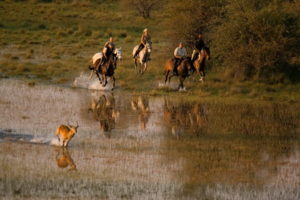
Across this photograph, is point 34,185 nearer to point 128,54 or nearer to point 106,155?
point 106,155

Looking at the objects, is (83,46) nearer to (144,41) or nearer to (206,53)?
(144,41)

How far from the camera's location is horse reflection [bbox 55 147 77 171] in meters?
18.2

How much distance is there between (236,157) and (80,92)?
41.5 ft

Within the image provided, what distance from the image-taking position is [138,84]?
33844 millimetres

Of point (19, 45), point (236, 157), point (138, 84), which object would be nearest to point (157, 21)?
point (19, 45)

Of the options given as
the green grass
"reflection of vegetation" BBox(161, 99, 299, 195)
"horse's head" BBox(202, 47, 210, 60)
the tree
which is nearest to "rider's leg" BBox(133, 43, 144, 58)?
the green grass

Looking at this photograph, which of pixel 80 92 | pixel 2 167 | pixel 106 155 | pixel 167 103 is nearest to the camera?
pixel 2 167

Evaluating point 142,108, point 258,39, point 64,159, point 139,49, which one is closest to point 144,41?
Answer: point 139,49

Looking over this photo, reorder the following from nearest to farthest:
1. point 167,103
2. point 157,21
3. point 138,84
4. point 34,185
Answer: point 34,185
point 167,103
point 138,84
point 157,21

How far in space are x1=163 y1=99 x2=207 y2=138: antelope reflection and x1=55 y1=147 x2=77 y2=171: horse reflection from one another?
4.05 metres

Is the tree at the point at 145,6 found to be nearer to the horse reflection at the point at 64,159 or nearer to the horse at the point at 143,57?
the horse at the point at 143,57

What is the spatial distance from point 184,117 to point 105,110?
2865mm

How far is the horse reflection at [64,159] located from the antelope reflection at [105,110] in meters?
2.88

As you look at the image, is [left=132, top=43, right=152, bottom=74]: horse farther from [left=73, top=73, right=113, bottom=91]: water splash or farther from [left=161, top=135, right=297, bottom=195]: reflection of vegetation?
[left=161, top=135, right=297, bottom=195]: reflection of vegetation
